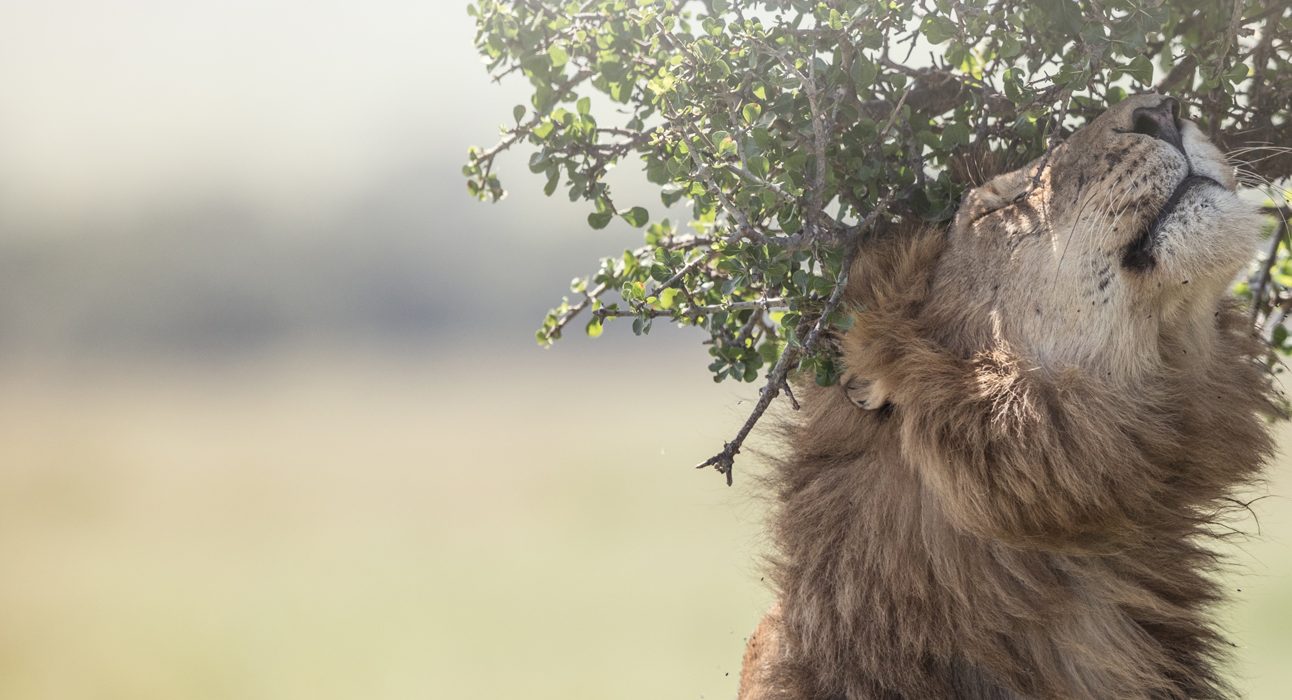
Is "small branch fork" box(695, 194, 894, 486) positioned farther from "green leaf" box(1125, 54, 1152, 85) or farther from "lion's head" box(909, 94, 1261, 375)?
"green leaf" box(1125, 54, 1152, 85)

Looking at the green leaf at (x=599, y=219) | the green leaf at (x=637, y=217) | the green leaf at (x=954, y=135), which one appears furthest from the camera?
the green leaf at (x=599, y=219)

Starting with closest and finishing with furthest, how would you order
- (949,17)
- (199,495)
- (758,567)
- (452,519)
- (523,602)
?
1. (949,17)
2. (758,567)
3. (523,602)
4. (452,519)
5. (199,495)

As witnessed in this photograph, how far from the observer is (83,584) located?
24672 millimetres

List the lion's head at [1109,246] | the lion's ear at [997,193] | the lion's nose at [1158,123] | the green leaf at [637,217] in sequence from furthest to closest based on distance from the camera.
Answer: the green leaf at [637,217], the lion's ear at [997,193], the lion's nose at [1158,123], the lion's head at [1109,246]

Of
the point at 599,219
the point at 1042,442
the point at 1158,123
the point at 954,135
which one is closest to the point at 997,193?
the point at 954,135

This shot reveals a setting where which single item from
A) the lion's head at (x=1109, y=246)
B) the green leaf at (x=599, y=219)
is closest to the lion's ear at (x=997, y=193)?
the lion's head at (x=1109, y=246)

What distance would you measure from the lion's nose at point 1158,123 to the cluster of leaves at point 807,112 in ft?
0.39

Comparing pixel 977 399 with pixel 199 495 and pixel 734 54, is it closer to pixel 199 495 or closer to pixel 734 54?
pixel 734 54

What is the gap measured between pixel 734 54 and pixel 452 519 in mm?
26495

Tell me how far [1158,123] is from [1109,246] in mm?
348

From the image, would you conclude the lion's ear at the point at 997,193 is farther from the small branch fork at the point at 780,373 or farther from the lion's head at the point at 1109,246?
the small branch fork at the point at 780,373

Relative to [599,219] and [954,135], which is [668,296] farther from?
[954,135]

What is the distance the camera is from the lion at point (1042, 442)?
10.7 feet

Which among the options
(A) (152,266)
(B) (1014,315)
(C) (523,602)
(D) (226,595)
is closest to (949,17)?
(B) (1014,315)
